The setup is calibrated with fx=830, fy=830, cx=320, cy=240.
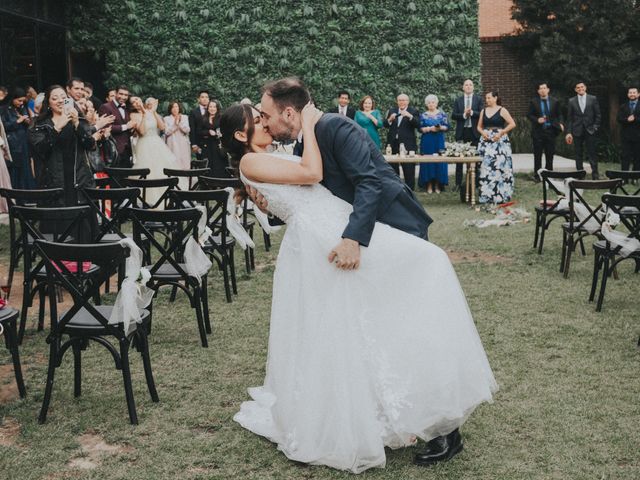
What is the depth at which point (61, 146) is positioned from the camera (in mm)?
7797

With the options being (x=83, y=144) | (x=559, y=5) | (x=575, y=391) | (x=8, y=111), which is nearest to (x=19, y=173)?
(x=8, y=111)

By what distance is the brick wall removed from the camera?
24.6 m

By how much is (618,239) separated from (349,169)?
3.50 meters

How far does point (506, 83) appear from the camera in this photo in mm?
24703

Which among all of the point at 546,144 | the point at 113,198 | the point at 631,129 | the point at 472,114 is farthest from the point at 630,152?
the point at 113,198

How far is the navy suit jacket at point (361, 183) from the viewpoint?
372cm

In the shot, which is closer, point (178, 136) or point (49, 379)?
point (49, 379)

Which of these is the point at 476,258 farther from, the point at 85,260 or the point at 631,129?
the point at 631,129

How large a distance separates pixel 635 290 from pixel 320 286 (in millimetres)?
4581

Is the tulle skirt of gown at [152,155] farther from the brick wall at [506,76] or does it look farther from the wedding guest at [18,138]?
the brick wall at [506,76]

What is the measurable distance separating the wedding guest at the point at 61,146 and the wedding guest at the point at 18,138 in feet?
19.4

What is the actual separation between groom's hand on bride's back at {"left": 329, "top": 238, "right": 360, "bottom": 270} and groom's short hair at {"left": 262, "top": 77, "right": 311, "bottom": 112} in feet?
2.15

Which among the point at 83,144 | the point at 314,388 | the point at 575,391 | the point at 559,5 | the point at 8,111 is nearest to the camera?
the point at 314,388

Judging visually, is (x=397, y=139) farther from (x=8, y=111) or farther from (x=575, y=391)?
(x=575, y=391)
